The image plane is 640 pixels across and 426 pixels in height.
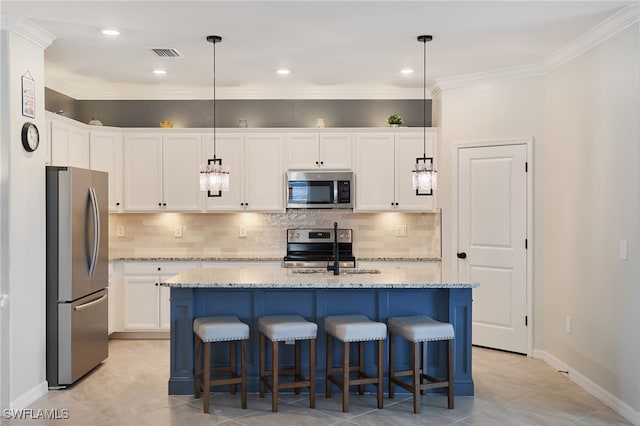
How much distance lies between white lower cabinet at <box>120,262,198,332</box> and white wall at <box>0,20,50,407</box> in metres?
1.77

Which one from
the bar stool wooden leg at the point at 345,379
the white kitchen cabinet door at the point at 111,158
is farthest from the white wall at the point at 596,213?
the white kitchen cabinet door at the point at 111,158

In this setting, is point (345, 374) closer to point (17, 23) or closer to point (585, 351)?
point (585, 351)

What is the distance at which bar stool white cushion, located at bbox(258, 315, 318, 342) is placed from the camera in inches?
155

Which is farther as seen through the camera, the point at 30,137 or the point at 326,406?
the point at 30,137

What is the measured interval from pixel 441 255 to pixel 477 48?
2259mm

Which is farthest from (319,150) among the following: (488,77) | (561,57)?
(561,57)

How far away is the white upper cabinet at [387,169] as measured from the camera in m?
6.41

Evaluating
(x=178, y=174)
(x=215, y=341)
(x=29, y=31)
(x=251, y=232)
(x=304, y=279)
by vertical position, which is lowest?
→ (x=215, y=341)

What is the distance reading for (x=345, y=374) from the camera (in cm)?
396

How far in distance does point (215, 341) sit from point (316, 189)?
2.69 meters

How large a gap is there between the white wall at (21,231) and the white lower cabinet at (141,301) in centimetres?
177

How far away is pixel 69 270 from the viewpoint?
447cm

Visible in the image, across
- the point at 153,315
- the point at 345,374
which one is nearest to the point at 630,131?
the point at 345,374

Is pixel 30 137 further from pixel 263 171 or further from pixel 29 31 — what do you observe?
pixel 263 171
